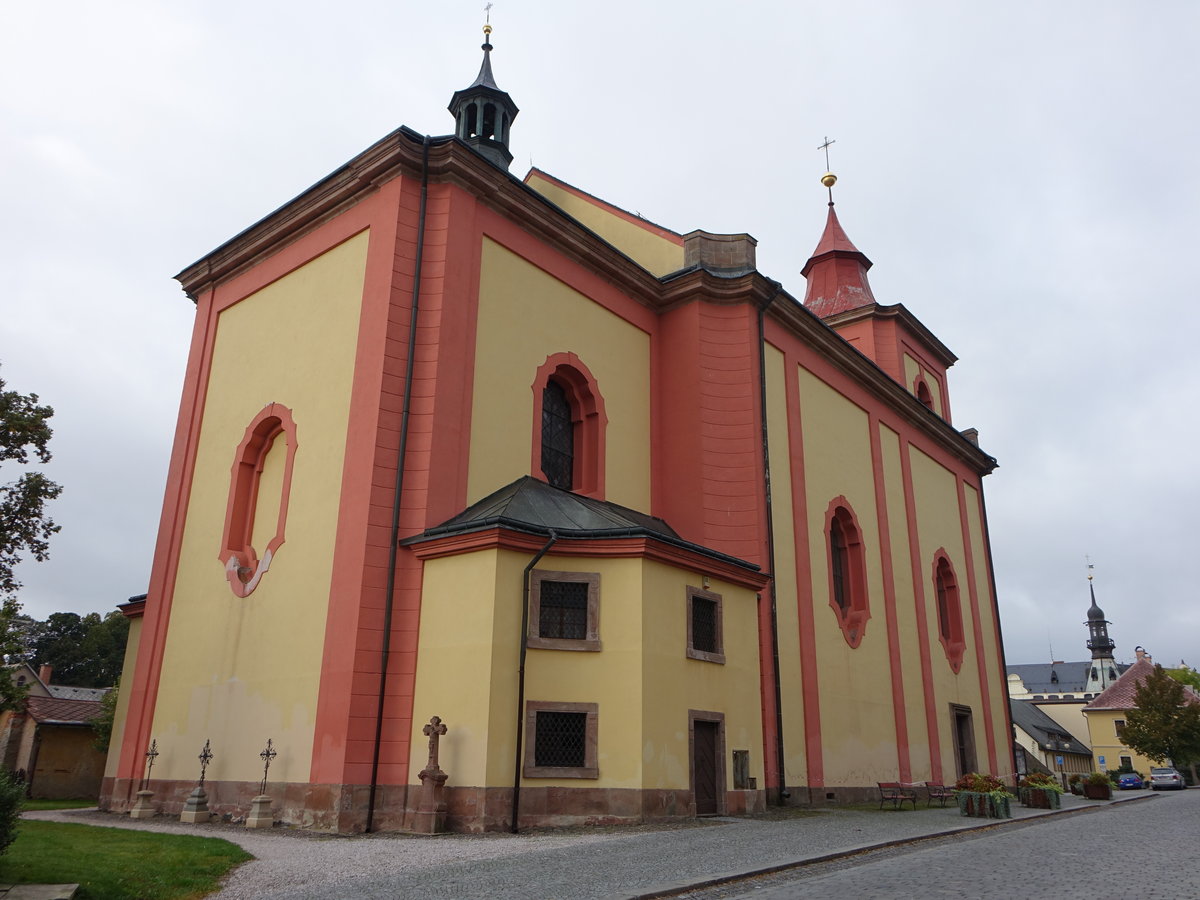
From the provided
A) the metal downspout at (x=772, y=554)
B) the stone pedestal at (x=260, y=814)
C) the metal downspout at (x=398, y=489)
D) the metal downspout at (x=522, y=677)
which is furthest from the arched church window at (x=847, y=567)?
the stone pedestal at (x=260, y=814)

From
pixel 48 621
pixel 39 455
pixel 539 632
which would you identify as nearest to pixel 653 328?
pixel 539 632

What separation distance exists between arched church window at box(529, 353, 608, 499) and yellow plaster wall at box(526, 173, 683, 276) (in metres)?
4.35

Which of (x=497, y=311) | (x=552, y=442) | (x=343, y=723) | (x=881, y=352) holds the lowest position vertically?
(x=343, y=723)

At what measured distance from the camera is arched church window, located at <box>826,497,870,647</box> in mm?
22297

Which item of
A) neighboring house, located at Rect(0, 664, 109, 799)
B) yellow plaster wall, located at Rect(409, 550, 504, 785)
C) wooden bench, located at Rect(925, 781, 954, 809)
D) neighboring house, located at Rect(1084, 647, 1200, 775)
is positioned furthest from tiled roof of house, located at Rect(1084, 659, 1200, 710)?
yellow plaster wall, located at Rect(409, 550, 504, 785)

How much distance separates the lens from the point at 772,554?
63.1 feet

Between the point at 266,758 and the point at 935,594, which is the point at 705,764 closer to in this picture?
the point at 266,758

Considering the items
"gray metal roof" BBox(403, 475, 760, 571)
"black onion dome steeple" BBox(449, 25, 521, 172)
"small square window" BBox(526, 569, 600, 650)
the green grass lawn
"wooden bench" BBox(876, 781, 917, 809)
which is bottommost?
the green grass lawn

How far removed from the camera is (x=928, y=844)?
1202 centimetres

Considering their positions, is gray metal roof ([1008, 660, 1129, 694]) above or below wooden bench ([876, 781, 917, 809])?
above

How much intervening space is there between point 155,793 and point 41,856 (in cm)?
812

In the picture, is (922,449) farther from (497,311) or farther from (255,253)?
(255,253)

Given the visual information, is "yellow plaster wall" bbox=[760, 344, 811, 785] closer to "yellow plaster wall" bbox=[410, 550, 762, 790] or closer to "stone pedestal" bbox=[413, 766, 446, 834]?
"yellow plaster wall" bbox=[410, 550, 762, 790]

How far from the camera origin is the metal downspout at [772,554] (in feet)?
58.2
